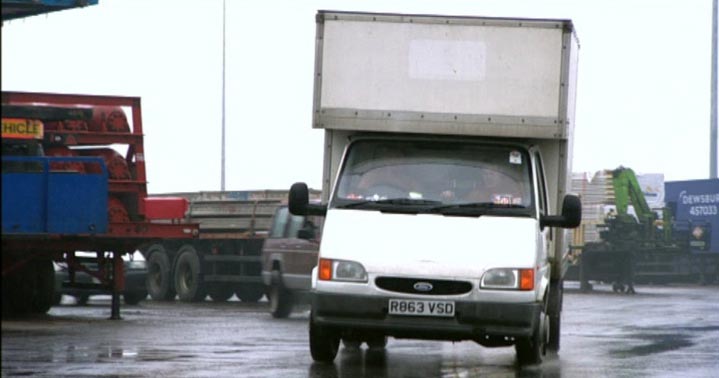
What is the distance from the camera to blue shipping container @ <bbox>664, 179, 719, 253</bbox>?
49.8 meters

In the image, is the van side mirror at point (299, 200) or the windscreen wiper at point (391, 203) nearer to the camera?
the windscreen wiper at point (391, 203)

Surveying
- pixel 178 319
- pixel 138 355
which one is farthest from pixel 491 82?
pixel 178 319

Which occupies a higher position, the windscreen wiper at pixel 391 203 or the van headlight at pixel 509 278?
the windscreen wiper at pixel 391 203

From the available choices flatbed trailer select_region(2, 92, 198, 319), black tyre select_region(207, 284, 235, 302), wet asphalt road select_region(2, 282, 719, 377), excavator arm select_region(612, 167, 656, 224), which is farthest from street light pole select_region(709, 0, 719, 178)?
flatbed trailer select_region(2, 92, 198, 319)

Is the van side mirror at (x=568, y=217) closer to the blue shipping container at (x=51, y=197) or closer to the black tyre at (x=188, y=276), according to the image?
the blue shipping container at (x=51, y=197)

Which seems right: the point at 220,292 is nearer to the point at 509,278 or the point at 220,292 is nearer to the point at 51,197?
the point at 51,197

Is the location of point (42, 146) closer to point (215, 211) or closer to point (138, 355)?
point (138, 355)

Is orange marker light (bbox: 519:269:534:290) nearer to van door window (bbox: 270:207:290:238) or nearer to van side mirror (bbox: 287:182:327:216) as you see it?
van side mirror (bbox: 287:182:327:216)

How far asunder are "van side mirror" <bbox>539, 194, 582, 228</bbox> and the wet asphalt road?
1222 mm

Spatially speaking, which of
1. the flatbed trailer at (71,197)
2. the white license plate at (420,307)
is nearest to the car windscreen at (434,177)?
the white license plate at (420,307)

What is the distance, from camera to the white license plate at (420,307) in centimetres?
1103

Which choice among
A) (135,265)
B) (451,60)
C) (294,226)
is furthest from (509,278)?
(135,265)

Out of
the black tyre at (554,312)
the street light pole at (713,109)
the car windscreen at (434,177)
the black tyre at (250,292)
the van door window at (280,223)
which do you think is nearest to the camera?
the car windscreen at (434,177)

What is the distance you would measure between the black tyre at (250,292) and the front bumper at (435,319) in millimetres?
18029
